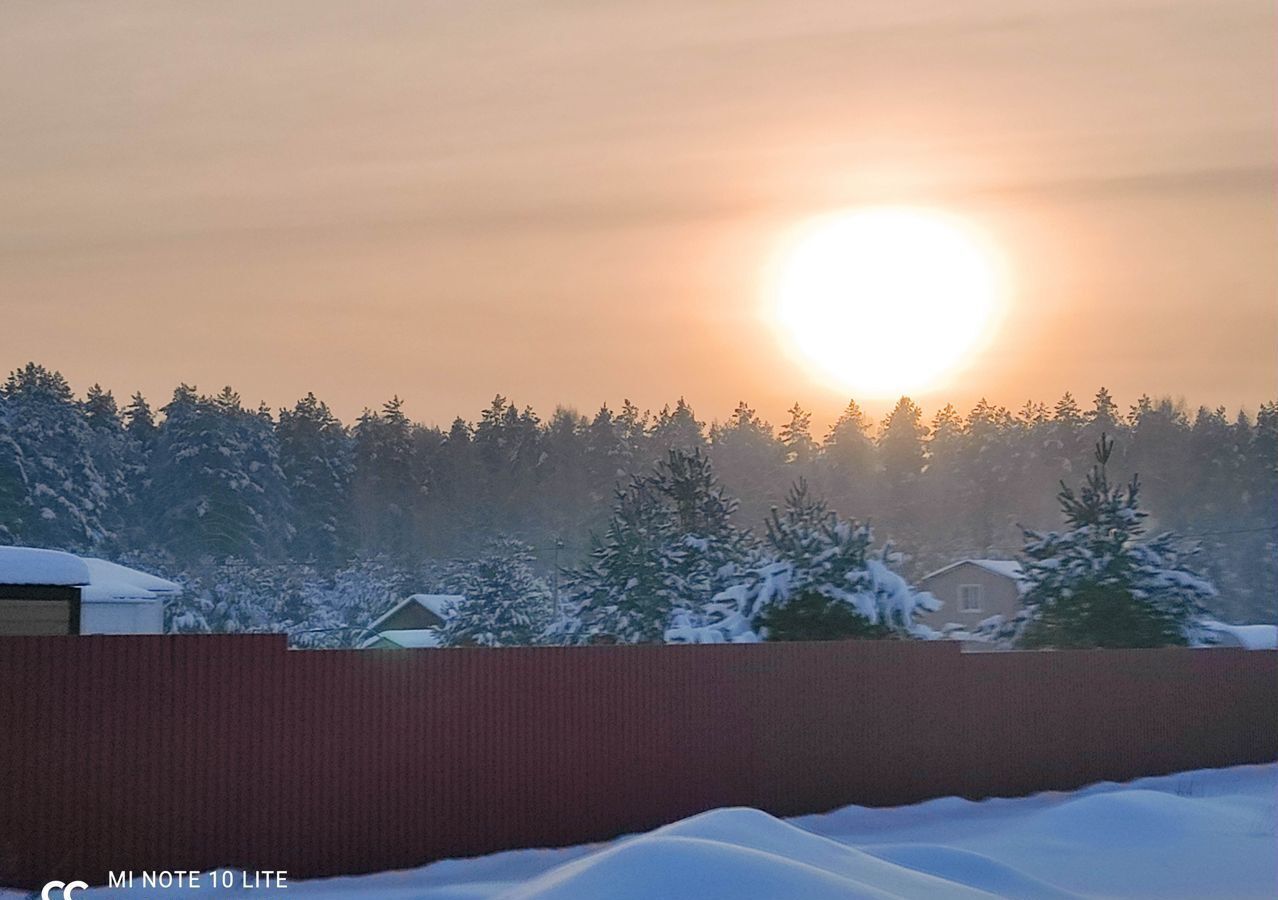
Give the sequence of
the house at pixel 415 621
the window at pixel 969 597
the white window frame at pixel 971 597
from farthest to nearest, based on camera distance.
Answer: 1. the window at pixel 969 597
2. the white window frame at pixel 971 597
3. the house at pixel 415 621

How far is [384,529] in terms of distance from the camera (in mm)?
110062

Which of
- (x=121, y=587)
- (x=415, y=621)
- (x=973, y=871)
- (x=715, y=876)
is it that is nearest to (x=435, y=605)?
(x=415, y=621)

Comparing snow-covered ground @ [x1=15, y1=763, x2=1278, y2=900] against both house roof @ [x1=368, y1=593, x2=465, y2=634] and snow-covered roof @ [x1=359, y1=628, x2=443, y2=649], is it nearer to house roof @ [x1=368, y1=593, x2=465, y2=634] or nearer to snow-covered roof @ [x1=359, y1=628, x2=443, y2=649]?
snow-covered roof @ [x1=359, y1=628, x2=443, y2=649]

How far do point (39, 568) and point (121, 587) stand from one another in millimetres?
11590

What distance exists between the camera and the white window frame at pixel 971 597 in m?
65.7

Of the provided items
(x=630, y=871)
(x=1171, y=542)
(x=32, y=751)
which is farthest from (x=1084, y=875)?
(x=1171, y=542)

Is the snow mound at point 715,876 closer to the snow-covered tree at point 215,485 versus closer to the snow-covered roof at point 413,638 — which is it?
the snow-covered roof at point 413,638

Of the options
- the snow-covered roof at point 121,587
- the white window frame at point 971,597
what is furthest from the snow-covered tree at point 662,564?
the white window frame at point 971,597

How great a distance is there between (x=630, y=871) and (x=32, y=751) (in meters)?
7.37

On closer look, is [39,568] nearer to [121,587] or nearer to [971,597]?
[121,587]

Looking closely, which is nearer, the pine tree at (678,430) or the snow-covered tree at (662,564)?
the snow-covered tree at (662,564)

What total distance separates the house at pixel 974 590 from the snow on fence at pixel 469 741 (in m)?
40.6

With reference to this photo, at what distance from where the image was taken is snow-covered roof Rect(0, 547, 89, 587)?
71.3 feet

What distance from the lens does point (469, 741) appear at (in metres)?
17.6
